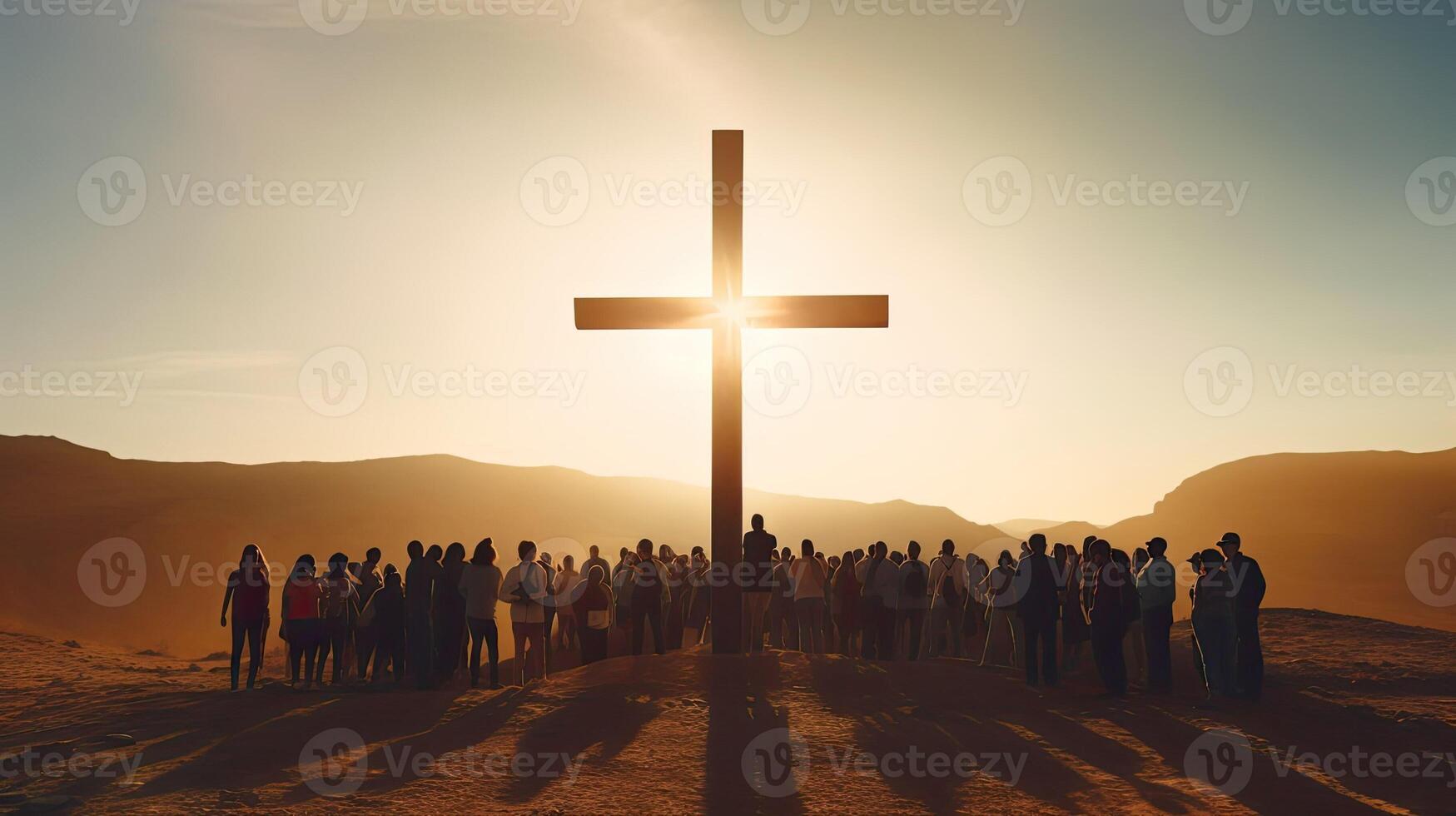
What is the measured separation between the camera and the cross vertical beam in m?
11.9

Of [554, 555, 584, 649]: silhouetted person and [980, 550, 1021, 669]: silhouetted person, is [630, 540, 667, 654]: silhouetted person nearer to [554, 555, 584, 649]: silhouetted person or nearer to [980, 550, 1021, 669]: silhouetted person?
[554, 555, 584, 649]: silhouetted person

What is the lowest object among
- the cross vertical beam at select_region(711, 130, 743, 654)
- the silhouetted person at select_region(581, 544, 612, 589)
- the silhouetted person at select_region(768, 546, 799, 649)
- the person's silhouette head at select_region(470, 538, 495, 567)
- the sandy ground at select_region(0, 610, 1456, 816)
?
the sandy ground at select_region(0, 610, 1456, 816)

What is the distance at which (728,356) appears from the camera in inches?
481

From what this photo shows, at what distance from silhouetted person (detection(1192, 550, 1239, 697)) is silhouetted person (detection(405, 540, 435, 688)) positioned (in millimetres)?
9550

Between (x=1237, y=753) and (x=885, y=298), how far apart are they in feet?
22.5

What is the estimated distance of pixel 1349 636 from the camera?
15312 millimetres

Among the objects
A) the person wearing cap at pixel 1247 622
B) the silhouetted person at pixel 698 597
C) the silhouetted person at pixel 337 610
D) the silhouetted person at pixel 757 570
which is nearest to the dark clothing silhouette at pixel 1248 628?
the person wearing cap at pixel 1247 622

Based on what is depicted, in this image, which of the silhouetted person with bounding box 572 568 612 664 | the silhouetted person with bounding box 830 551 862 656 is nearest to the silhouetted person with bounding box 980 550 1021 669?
the silhouetted person with bounding box 830 551 862 656

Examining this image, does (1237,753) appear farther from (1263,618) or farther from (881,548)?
(1263,618)

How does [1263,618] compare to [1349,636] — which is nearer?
[1349,636]

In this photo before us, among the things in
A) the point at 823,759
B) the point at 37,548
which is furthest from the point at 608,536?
the point at 823,759

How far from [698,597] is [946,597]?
4273mm

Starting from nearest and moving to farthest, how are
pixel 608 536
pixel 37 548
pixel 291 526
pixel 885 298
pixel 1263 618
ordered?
pixel 885 298
pixel 1263 618
pixel 37 548
pixel 291 526
pixel 608 536

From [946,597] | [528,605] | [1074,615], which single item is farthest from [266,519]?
[1074,615]
